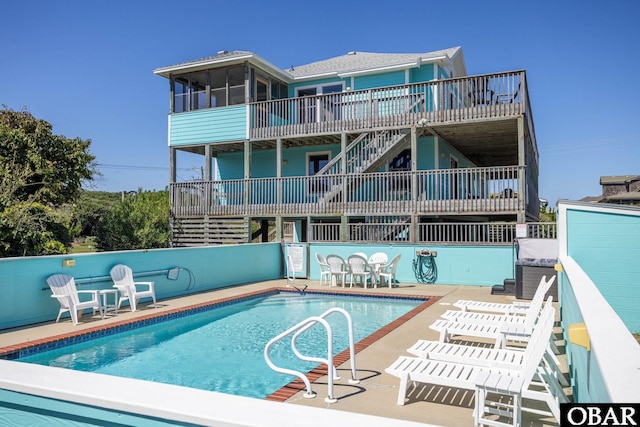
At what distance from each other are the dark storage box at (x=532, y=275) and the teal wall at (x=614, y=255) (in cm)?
298

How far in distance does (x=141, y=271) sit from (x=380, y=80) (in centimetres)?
1188

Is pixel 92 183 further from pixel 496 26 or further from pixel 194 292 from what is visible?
pixel 496 26

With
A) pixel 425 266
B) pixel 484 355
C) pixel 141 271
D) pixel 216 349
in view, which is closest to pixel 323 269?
pixel 425 266

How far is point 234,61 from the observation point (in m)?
17.1

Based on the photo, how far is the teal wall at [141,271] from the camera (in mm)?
7898

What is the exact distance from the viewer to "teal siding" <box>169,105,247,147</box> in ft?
58.1

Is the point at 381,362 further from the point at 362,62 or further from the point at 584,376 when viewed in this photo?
the point at 362,62

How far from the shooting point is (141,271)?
1045cm

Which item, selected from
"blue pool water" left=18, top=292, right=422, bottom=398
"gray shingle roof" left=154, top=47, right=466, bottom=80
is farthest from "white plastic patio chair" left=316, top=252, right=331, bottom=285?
"gray shingle roof" left=154, top=47, right=466, bottom=80

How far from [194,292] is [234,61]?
9.17 m

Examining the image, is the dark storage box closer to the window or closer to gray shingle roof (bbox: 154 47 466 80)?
the window

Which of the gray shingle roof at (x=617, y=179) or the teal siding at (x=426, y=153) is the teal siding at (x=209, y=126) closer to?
A: the teal siding at (x=426, y=153)

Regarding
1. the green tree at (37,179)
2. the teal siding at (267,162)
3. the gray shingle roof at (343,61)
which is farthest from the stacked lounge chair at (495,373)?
the teal siding at (267,162)

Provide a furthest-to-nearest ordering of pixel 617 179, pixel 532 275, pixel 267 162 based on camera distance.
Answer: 1. pixel 617 179
2. pixel 267 162
3. pixel 532 275
